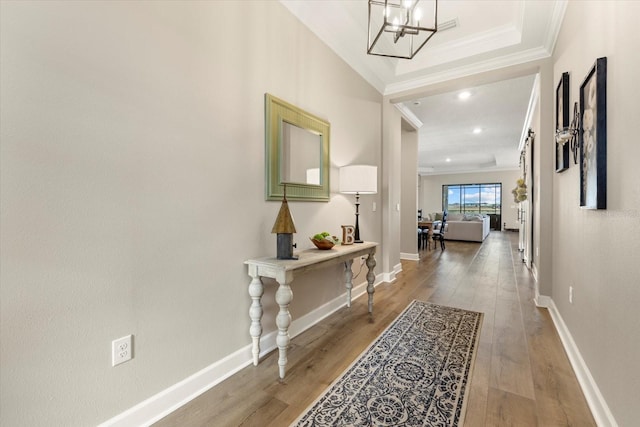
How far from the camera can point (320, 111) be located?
106 inches

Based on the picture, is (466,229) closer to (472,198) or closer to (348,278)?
(472,198)

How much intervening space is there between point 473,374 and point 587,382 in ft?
1.90

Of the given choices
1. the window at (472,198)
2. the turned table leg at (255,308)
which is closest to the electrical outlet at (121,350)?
the turned table leg at (255,308)

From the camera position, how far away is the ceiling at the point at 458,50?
8.43 ft

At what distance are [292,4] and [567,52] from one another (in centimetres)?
224

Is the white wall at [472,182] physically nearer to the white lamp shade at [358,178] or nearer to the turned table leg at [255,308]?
the white lamp shade at [358,178]

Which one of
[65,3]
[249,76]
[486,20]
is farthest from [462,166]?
[65,3]

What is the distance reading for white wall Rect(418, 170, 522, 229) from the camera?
1239 centimetres

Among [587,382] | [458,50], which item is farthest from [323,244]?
[458,50]

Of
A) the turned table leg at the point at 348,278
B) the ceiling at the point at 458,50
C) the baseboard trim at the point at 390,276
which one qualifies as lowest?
the baseboard trim at the point at 390,276

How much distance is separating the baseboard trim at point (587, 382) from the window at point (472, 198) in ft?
39.8

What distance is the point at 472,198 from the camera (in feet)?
44.1

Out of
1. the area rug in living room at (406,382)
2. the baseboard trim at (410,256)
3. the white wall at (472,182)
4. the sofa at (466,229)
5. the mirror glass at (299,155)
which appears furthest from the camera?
the white wall at (472,182)

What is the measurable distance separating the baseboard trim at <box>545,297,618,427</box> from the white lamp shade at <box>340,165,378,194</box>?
193 centimetres
